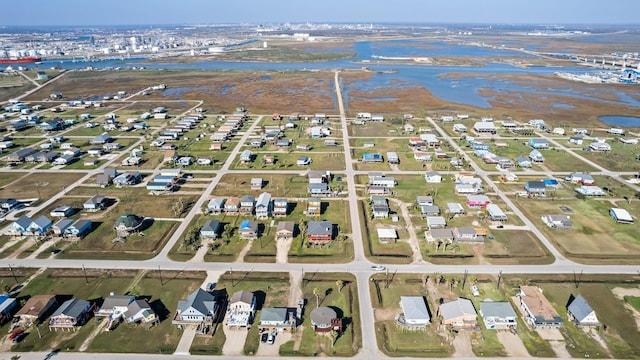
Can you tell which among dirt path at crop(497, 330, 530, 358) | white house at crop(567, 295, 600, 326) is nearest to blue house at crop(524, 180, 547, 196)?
white house at crop(567, 295, 600, 326)

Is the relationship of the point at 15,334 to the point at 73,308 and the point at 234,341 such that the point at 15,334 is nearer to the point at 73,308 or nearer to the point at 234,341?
the point at 73,308

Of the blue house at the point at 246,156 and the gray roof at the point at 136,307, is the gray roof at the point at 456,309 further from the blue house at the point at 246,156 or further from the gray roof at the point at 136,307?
the blue house at the point at 246,156

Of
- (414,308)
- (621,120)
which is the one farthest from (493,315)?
(621,120)

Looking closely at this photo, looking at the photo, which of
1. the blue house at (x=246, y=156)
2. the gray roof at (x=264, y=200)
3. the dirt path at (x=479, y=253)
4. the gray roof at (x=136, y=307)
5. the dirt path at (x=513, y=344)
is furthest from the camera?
the blue house at (x=246, y=156)

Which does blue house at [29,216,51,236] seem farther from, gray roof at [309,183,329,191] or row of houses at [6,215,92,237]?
gray roof at [309,183,329,191]

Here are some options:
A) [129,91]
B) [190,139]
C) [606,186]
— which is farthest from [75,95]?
[606,186]

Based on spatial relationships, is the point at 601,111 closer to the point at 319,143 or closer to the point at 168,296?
the point at 319,143

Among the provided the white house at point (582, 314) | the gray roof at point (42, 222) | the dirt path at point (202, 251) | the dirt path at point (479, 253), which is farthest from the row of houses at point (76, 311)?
the white house at point (582, 314)
